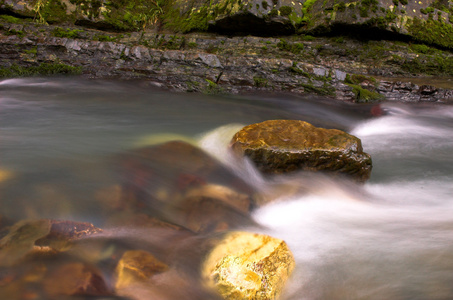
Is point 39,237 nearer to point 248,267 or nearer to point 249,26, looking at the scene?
point 248,267

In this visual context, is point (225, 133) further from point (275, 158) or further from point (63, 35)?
point (63, 35)

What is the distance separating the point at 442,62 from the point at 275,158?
972cm

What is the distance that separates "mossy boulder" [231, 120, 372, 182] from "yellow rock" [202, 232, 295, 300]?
Result: 5.47ft

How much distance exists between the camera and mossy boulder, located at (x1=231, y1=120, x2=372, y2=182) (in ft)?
13.7

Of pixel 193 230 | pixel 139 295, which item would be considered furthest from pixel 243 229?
pixel 139 295

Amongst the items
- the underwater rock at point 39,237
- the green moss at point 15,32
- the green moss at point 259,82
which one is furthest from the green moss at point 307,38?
the underwater rock at point 39,237

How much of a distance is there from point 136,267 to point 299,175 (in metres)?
2.56

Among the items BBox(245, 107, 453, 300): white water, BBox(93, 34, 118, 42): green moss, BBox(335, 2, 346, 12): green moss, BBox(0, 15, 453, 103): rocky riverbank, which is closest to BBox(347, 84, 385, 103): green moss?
BBox(0, 15, 453, 103): rocky riverbank

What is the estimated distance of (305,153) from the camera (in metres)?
4.18

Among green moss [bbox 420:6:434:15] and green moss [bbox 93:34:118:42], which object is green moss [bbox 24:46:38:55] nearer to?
green moss [bbox 93:34:118:42]

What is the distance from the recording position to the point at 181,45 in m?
10.7

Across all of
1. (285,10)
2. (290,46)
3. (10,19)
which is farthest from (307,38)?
(10,19)

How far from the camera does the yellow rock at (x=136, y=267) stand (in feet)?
7.28

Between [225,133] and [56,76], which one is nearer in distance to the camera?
[225,133]
